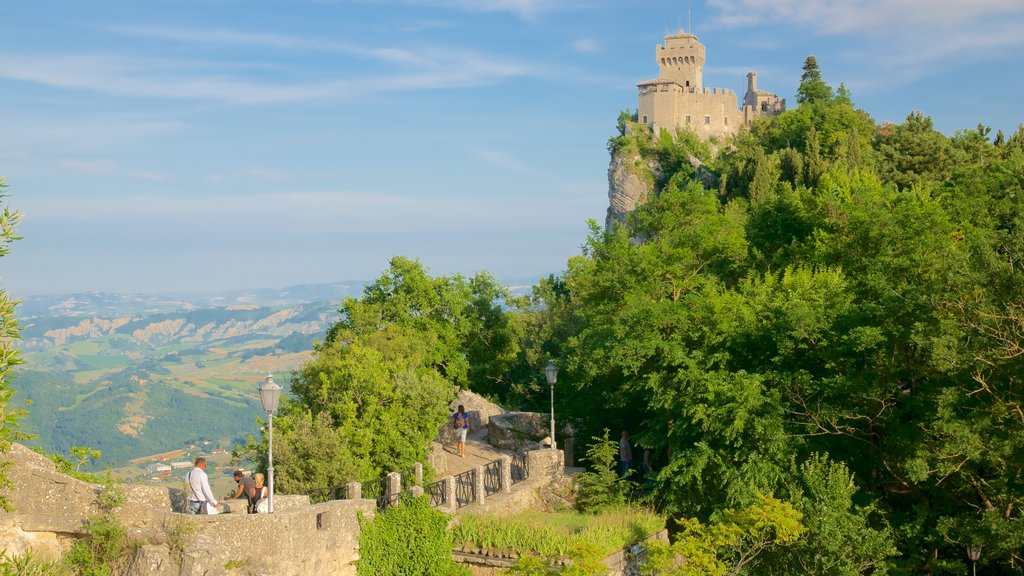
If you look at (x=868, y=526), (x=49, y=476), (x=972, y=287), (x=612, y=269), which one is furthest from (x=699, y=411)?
(x=49, y=476)

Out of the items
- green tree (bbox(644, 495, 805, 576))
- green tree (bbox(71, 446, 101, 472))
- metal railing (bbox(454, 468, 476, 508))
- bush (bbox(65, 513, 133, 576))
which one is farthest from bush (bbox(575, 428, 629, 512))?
bush (bbox(65, 513, 133, 576))

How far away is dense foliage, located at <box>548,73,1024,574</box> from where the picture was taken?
722 inches

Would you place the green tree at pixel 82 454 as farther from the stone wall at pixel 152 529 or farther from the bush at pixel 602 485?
the bush at pixel 602 485

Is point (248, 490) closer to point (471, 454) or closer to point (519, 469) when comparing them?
point (519, 469)

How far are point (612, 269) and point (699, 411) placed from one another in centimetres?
790

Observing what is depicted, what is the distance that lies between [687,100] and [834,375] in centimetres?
7341

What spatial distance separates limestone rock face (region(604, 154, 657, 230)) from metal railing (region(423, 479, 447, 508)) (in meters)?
63.0

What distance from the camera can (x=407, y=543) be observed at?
18.3 meters

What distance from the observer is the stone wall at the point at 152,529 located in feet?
45.9

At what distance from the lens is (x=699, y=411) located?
847 inches

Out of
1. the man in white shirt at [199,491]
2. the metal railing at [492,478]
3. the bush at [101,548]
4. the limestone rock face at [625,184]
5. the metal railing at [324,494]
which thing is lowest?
the metal railing at [324,494]

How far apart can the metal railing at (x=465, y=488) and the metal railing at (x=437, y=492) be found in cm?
31

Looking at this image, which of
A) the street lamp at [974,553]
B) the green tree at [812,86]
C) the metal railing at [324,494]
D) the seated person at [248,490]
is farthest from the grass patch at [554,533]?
the green tree at [812,86]

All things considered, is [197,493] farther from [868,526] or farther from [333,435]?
[868,526]
